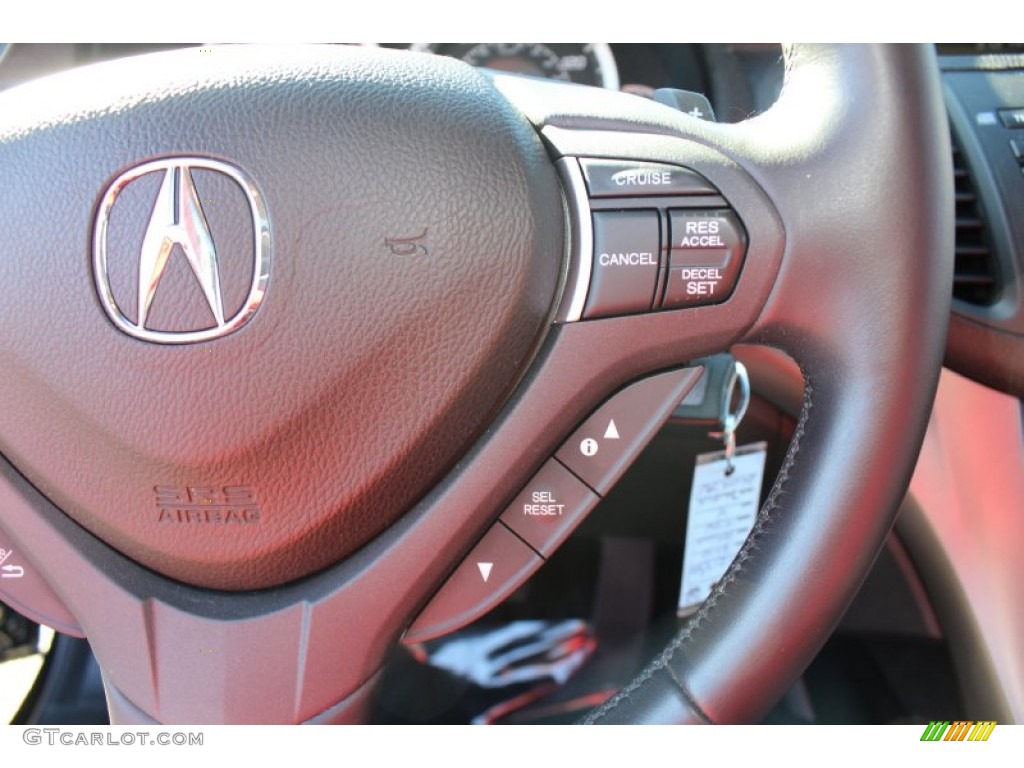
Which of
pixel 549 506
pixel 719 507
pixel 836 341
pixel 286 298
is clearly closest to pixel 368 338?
pixel 286 298

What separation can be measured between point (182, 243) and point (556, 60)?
2.21 ft

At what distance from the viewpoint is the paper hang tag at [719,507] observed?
3.59ft

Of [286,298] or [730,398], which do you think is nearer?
[286,298]

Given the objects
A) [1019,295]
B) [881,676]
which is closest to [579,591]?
[881,676]

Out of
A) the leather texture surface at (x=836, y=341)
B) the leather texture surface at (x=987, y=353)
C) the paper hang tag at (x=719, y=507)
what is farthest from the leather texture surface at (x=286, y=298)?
the leather texture surface at (x=987, y=353)

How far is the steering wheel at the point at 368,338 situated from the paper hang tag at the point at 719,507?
32 cm

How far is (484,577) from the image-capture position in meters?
0.80

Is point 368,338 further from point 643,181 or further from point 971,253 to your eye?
point 971,253

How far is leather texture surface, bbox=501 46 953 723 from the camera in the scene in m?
0.74

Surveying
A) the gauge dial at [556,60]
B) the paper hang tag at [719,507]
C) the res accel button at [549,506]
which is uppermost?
the gauge dial at [556,60]

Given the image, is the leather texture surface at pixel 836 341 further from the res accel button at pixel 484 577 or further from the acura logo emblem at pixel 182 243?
the acura logo emblem at pixel 182 243

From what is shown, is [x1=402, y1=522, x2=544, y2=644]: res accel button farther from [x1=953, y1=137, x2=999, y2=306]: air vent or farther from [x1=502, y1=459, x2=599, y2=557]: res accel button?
[x1=953, y1=137, x2=999, y2=306]: air vent

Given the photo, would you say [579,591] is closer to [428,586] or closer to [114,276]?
[428,586]

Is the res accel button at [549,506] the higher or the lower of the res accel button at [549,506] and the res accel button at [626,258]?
the lower
